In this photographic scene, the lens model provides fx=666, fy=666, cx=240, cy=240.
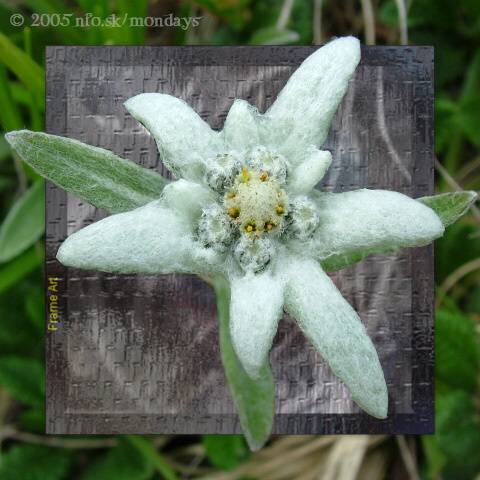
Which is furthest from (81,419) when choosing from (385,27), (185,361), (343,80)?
(385,27)

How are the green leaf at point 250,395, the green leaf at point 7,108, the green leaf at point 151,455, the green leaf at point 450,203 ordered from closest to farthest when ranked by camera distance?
the green leaf at point 450,203
the green leaf at point 250,395
the green leaf at point 7,108
the green leaf at point 151,455

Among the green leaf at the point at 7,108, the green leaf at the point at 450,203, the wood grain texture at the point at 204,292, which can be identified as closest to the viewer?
the green leaf at the point at 450,203

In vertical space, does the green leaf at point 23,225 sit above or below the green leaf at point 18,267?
above

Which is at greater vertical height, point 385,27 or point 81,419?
point 385,27

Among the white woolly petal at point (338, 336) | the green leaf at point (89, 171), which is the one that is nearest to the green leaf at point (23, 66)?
the green leaf at point (89, 171)

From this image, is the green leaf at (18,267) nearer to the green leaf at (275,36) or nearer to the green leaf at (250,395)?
the green leaf at (250,395)

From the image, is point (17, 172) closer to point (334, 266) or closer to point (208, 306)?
point (208, 306)

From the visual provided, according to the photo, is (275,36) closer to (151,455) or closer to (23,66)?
(23,66)
